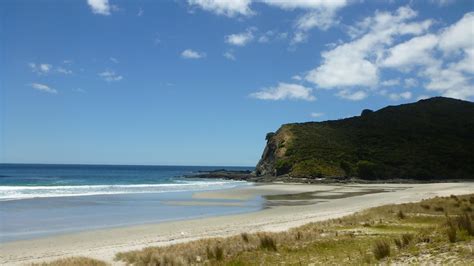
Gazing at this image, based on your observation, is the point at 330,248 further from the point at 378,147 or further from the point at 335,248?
the point at 378,147

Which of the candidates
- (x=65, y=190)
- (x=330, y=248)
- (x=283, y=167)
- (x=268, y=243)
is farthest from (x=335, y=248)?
(x=283, y=167)

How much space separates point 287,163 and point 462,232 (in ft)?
258

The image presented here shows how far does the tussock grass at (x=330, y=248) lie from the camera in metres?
11.9

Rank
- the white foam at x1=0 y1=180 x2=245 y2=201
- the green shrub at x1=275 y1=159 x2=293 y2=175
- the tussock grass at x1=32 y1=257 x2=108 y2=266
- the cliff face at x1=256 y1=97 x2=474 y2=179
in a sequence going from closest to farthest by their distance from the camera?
1. the tussock grass at x1=32 y1=257 x2=108 y2=266
2. the white foam at x1=0 y1=180 x2=245 y2=201
3. the cliff face at x1=256 y1=97 x2=474 y2=179
4. the green shrub at x1=275 y1=159 x2=293 y2=175

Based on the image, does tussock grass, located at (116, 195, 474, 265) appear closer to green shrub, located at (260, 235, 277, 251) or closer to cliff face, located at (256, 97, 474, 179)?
green shrub, located at (260, 235, 277, 251)

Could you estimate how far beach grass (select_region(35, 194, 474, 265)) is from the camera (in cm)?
1170

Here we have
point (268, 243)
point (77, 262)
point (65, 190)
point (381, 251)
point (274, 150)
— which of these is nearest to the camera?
point (381, 251)

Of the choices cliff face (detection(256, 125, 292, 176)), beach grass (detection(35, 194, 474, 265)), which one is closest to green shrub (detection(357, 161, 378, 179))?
cliff face (detection(256, 125, 292, 176))

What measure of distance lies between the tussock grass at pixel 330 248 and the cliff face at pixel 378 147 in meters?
68.6

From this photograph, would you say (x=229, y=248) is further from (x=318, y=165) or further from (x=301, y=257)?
(x=318, y=165)

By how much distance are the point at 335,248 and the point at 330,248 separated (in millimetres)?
150

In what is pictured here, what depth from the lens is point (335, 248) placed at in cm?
1408

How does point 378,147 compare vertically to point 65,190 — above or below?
above

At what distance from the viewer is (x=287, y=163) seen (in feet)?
303
